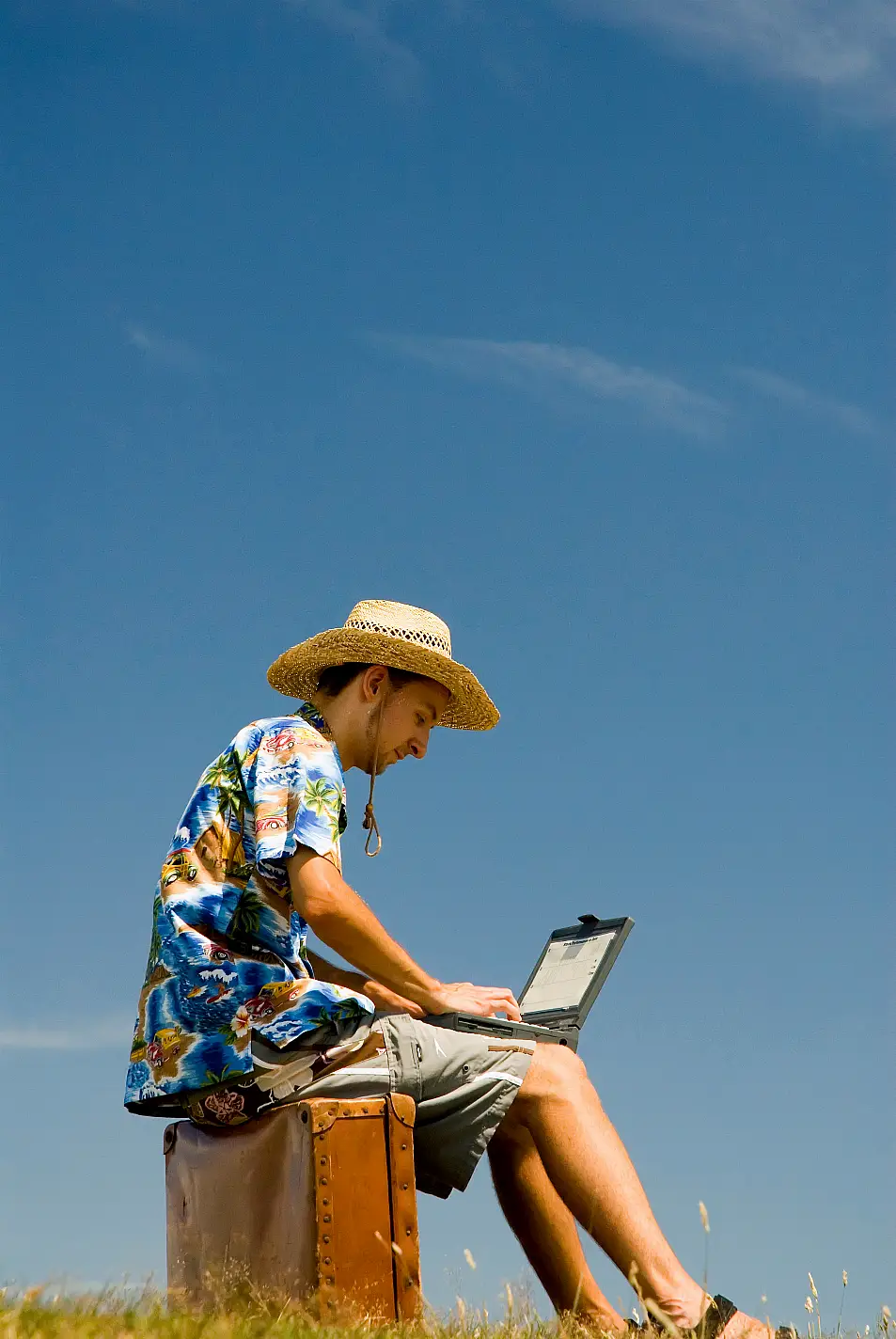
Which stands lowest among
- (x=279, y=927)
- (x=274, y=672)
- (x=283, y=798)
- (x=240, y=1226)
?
(x=240, y=1226)

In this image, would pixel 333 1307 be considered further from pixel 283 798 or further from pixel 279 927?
pixel 283 798

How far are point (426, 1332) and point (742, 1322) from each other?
1047mm

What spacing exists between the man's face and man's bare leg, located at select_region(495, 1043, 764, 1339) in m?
1.16

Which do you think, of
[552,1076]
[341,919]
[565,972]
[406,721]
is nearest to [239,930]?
[341,919]

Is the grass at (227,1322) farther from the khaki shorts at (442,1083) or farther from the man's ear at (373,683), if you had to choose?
the man's ear at (373,683)

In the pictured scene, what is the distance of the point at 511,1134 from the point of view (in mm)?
5461

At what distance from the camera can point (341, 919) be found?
504 centimetres

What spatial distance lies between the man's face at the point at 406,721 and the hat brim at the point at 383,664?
→ 85 mm

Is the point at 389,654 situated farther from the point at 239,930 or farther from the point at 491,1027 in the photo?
the point at 491,1027

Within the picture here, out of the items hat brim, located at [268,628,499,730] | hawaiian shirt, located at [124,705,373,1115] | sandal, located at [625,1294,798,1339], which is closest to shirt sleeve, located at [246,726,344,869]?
hawaiian shirt, located at [124,705,373,1115]

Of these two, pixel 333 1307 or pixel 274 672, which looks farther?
pixel 274 672

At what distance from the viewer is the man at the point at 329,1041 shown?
5090 mm

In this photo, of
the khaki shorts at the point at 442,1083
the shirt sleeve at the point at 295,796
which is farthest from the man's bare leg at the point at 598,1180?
the shirt sleeve at the point at 295,796

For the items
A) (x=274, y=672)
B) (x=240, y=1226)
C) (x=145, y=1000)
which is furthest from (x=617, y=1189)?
(x=274, y=672)
